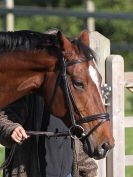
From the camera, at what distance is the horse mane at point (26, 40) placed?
4645 mm

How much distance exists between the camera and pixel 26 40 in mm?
4672

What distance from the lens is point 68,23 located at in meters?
18.5

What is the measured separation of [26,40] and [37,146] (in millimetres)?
685

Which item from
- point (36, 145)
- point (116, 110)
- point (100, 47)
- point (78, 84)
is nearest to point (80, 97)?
point (78, 84)

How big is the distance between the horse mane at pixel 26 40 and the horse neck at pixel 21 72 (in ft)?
0.14

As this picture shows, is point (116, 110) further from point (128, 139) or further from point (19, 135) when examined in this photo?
point (128, 139)

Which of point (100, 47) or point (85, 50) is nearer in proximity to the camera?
point (85, 50)

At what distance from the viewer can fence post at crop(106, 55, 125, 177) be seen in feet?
19.0

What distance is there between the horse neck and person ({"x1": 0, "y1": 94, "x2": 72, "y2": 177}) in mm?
Result: 96

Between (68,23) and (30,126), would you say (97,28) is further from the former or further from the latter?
(30,126)

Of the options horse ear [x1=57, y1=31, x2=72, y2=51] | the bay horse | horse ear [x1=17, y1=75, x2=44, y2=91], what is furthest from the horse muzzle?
horse ear [x1=57, y1=31, x2=72, y2=51]

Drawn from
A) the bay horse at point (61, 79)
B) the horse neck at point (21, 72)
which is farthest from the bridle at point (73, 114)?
the horse neck at point (21, 72)

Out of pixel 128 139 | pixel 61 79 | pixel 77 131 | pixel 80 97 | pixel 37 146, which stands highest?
pixel 61 79

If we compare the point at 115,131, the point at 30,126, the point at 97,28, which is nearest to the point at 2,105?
the point at 30,126
